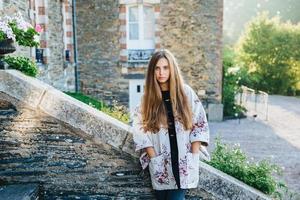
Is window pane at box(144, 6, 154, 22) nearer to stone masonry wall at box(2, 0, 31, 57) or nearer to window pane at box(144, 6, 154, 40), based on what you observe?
window pane at box(144, 6, 154, 40)

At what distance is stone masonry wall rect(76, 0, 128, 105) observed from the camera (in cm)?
1250

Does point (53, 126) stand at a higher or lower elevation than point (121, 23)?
lower

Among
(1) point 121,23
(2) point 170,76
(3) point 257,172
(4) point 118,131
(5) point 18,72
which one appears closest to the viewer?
(2) point 170,76

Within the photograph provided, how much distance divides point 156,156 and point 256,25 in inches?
800

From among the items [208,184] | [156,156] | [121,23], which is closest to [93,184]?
[156,156]

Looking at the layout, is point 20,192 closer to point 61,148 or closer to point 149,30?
point 61,148

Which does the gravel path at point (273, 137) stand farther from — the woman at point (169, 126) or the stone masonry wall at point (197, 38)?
the woman at point (169, 126)

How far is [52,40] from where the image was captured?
405 inches

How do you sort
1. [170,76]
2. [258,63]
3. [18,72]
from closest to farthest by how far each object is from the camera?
[170,76]
[18,72]
[258,63]

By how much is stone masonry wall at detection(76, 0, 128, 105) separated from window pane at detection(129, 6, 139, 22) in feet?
1.68

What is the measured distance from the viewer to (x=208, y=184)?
3.31 m

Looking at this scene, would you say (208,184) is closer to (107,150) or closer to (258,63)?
(107,150)

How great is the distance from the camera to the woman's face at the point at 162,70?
2834mm

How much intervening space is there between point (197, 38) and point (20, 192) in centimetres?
1031
